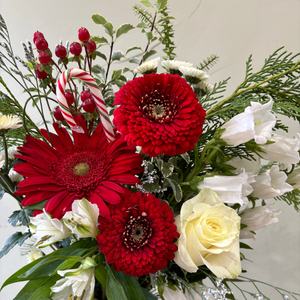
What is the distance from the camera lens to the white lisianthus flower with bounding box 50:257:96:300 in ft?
0.98

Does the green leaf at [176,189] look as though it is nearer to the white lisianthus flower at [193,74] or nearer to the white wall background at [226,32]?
the white lisianthus flower at [193,74]

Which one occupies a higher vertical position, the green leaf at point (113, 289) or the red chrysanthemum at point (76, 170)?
the red chrysanthemum at point (76, 170)

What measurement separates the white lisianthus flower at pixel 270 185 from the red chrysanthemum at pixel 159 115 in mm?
130

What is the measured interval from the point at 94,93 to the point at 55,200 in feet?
0.51

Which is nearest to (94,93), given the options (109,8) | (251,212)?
(251,212)

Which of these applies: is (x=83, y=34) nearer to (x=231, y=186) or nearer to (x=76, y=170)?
(x=76, y=170)

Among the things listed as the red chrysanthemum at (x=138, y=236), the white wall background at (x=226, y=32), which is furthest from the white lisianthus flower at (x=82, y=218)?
the white wall background at (x=226, y=32)

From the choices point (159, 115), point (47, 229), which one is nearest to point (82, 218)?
point (47, 229)

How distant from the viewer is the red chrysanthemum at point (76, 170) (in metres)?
0.35

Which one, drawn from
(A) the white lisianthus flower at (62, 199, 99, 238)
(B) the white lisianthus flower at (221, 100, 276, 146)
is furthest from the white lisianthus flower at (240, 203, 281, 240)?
(A) the white lisianthus flower at (62, 199, 99, 238)

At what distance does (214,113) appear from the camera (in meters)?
0.43

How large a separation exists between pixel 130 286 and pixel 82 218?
13 centimetres

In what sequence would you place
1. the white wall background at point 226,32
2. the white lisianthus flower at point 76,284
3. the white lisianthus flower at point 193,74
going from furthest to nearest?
the white wall background at point 226,32 → the white lisianthus flower at point 193,74 → the white lisianthus flower at point 76,284

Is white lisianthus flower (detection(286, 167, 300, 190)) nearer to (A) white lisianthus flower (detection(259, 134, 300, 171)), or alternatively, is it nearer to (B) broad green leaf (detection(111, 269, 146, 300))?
(A) white lisianthus flower (detection(259, 134, 300, 171))
